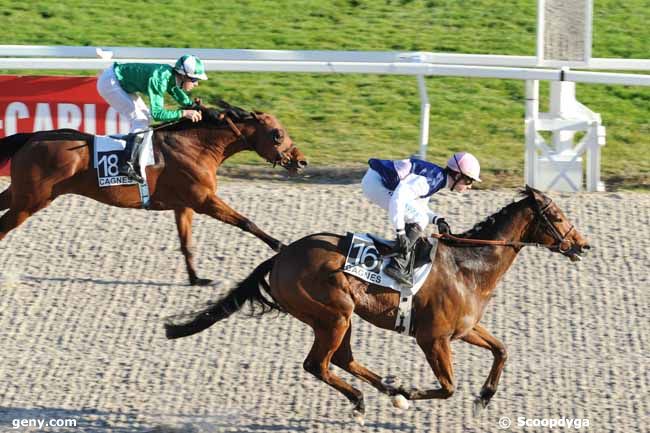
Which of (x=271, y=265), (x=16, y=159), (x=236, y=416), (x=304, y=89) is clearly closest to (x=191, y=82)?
(x=16, y=159)

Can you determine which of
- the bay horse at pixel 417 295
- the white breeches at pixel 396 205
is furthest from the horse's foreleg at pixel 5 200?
the white breeches at pixel 396 205

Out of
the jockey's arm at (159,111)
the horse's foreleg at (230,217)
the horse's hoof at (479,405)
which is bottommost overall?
the horse's hoof at (479,405)

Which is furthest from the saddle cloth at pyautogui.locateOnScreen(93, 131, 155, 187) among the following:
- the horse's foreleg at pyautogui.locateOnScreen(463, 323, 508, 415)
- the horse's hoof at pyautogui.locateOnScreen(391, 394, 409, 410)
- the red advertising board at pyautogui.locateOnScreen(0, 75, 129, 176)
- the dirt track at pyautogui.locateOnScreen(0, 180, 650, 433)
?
the horse's foreleg at pyautogui.locateOnScreen(463, 323, 508, 415)

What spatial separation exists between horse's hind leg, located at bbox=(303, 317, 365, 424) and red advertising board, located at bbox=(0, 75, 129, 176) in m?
3.79

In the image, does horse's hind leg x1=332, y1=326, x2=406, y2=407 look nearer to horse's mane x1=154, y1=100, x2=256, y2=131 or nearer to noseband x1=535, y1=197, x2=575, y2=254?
noseband x1=535, y1=197, x2=575, y2=254

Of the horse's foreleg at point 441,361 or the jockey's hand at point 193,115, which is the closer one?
the horse's foreleg at point 441,361

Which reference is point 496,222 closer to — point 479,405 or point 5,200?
point 479,405

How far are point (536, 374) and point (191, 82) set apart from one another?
3.09m

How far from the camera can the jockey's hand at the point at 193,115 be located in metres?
8.61

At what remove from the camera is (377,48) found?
43.7 feet

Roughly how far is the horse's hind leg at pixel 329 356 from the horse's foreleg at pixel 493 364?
2.26 feet

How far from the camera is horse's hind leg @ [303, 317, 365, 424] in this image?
6.86 metres

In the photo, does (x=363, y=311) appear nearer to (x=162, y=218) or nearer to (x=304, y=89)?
(x=162, y=218)

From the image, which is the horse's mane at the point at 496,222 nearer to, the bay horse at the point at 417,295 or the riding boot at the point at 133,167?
the bay horse at the point at 417,295
